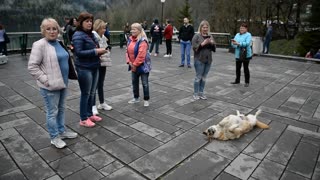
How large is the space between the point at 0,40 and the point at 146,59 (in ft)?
28.0

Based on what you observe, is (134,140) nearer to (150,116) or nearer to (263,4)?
(150,116)

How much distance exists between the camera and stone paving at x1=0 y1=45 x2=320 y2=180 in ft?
9.87

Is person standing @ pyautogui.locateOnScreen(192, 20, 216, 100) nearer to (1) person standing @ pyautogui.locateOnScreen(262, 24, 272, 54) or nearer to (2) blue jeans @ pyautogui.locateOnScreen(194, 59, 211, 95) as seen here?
(2) blue jeans @ pyautogui.locateOnScreen(194, 59, 211, 95)

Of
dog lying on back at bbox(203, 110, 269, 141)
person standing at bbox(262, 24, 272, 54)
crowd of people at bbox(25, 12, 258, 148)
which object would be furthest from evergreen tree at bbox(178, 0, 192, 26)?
dog lying on back at bbox(203, 110, 269, 141)

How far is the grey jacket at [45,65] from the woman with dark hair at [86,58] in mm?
561

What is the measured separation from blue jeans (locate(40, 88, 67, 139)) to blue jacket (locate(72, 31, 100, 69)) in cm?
56

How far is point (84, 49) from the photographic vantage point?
374 cm

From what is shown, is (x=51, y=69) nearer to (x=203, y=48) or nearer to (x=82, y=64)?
(x=82, y=64)

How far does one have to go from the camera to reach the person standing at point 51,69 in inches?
121

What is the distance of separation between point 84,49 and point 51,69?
71 centimetres

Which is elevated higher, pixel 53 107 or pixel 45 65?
pixel 45 65

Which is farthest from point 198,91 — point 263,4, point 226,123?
point 263,4

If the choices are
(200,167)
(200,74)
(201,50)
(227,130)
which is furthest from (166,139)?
(201,50)

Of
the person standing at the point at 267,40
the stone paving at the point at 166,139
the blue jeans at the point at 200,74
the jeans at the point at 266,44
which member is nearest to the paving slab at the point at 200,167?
Result: the stone paving at the point at 166,139
